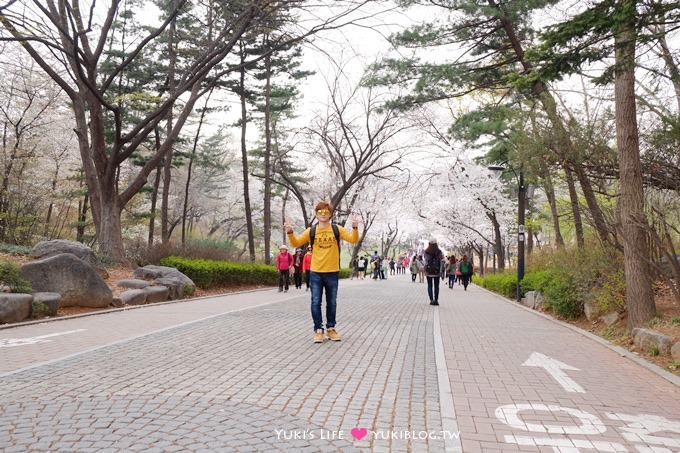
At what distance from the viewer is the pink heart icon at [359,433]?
11.9ft

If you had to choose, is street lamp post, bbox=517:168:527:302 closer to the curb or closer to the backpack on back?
the backpack on back

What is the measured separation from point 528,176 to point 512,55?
17.7ft

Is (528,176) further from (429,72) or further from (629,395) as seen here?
(629,395)

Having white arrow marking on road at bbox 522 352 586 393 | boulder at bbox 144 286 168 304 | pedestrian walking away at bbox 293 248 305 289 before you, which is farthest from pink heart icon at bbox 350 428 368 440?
pedestrian walking away at bbox 293 248 305 289

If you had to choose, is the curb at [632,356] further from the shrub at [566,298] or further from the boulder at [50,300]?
the boulder at [50,300]

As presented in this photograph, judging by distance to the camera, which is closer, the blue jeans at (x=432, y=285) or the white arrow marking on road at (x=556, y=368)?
the white arrow marking on road at (x=556, y=368)

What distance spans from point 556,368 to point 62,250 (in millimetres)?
11594

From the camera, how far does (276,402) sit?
14.2 feet

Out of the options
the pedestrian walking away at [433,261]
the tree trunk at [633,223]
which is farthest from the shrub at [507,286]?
the tree trunk at [633,223]

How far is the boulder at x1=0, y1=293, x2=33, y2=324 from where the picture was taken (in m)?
8.73

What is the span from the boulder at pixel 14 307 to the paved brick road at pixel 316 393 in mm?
625

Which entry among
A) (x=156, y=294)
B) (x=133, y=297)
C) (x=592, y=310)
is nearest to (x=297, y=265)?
(x=156, y=294)

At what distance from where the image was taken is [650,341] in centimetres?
745

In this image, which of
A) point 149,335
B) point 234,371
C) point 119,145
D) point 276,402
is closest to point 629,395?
point 276,402
